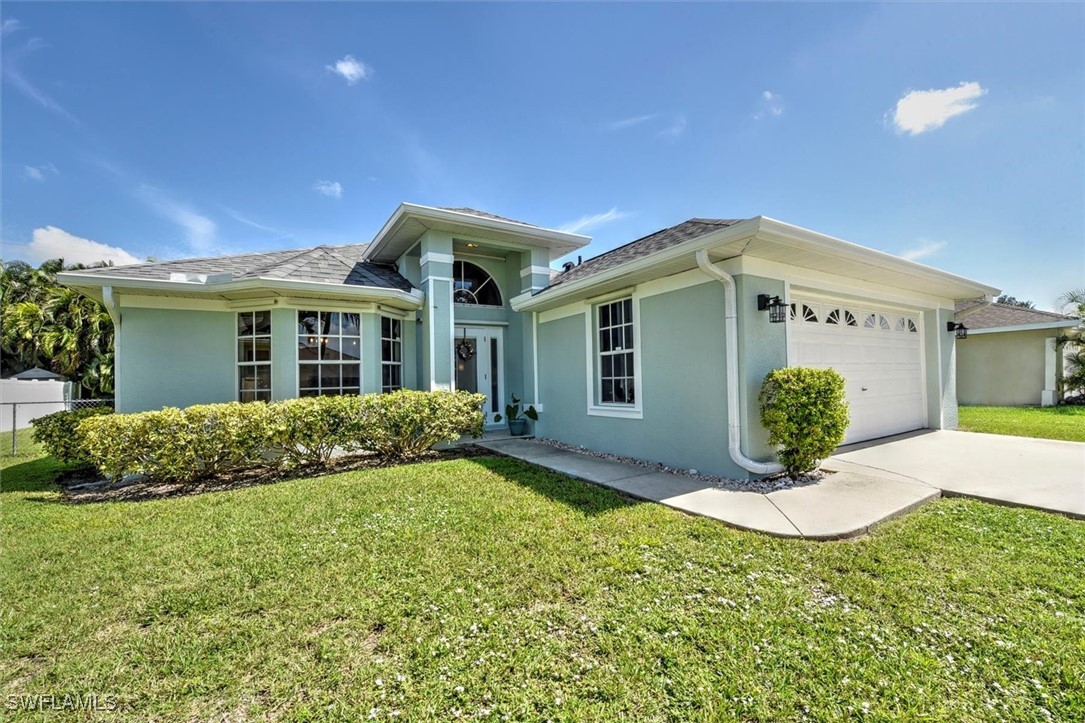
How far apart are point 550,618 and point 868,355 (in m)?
7.77

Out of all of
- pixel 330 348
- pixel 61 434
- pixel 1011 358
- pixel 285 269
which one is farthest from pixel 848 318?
pixel 61 434

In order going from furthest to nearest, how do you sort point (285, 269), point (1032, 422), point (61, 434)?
point (1032, 422) → point (285, 269) → point (61, 434)

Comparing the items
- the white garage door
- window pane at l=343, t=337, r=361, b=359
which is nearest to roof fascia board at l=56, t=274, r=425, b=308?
window pane at l=343, t=337, r=361, b=359

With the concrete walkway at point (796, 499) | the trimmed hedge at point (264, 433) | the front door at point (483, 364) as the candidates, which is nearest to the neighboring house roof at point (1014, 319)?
the concrete walkway at point (796, 499)

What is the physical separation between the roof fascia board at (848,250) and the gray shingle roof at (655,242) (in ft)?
2.08

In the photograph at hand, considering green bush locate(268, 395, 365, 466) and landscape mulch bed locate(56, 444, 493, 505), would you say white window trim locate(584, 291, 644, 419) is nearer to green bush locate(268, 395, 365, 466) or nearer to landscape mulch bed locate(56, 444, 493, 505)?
landscape mulch bed locate(56, 444, 493, 505)

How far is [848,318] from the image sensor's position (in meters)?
7.19

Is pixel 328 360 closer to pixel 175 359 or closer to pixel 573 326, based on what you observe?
pixel 175 359

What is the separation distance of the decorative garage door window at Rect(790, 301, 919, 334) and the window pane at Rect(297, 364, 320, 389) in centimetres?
842

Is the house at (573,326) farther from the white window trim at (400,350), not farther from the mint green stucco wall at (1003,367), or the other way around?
the mint green stucco wall at (1003,367)

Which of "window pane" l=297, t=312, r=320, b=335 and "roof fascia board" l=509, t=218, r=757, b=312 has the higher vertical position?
"roof fascia board" l=509, t=218, r=757, b=312

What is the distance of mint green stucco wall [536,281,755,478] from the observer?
561cm

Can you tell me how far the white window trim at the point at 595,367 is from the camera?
6895 millimetres

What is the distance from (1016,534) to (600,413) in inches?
202
